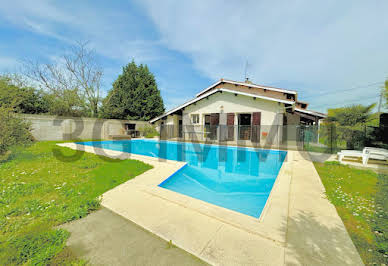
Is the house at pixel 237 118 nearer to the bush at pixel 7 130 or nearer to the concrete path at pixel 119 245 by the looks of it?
the bush at pixel 7 130

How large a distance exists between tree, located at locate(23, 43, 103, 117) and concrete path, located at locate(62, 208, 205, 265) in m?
20.6

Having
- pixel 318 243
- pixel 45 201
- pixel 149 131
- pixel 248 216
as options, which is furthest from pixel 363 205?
pixel 149 131

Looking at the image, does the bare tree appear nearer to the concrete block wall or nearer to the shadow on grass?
the concrete block wall

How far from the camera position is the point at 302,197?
11.3 ft

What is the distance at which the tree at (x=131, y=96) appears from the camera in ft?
75.8

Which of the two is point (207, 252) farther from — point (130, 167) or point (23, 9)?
point (23, 9)

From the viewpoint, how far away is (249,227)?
2314mm

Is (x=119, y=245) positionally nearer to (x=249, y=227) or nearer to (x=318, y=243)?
(x=249, y=227)

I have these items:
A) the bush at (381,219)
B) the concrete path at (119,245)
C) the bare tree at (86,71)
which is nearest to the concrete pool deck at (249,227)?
the concrete path at (119,245)

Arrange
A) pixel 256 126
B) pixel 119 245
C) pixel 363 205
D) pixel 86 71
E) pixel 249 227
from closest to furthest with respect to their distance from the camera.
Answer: pixel 119 245 < pixel 249 227 < pixel 363 205 < pixel 256 126 < pixel 86 71

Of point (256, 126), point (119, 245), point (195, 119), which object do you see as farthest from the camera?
point (195, 119)

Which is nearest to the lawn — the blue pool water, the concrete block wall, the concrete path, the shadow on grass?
the shadow on grass

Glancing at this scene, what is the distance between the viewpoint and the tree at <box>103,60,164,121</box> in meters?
23.1

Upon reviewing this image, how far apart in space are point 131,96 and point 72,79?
7590 millimetres
